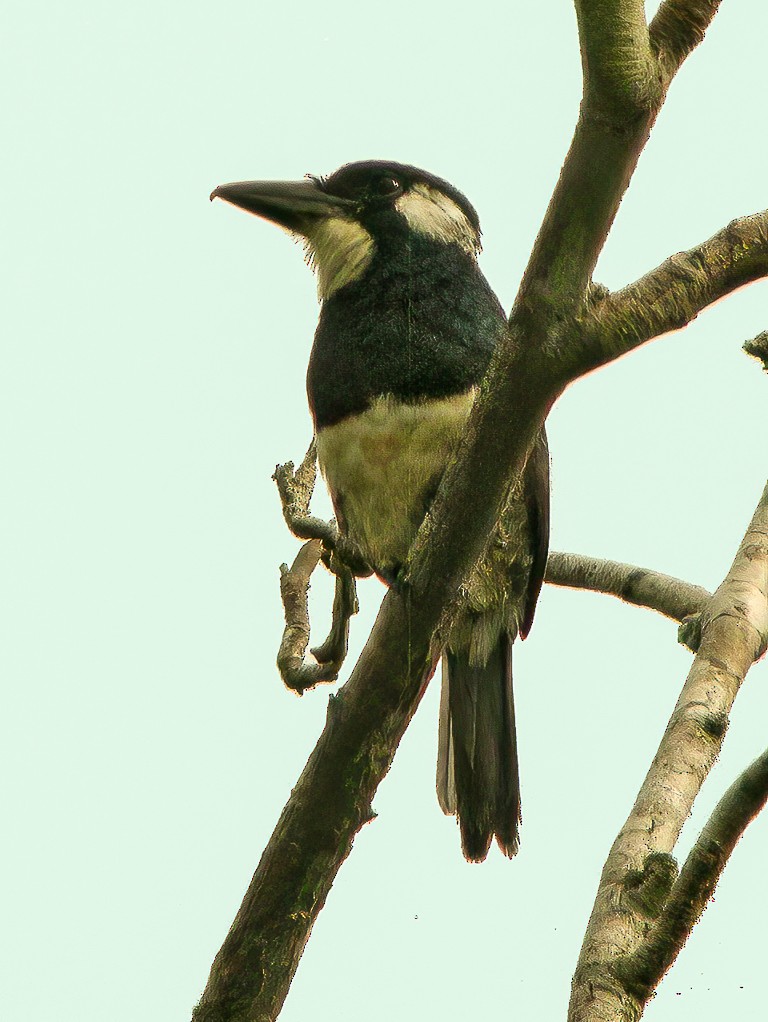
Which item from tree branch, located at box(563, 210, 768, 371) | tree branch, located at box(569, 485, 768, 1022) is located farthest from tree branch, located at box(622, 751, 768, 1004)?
tree branch, located at box(563, 210, 768, 371)

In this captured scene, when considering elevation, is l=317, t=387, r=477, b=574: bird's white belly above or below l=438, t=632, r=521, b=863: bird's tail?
above

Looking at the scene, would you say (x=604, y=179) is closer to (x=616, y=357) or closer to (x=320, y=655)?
(x=616, y=357)

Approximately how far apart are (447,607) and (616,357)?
0.59 m

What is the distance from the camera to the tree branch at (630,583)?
3.53 metres

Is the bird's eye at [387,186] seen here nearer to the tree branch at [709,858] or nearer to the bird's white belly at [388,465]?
the bird's white belly at [388,465]

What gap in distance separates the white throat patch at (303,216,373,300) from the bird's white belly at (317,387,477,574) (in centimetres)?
40

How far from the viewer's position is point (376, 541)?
132 inches

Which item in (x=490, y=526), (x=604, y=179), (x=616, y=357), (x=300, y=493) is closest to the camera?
(x=604, y=179)

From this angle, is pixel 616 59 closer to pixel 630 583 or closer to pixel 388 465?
pixel 388 465

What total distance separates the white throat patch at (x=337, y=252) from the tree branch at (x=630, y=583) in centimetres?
105

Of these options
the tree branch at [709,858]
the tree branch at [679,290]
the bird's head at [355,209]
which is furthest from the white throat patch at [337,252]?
the tree branch at [709,858]

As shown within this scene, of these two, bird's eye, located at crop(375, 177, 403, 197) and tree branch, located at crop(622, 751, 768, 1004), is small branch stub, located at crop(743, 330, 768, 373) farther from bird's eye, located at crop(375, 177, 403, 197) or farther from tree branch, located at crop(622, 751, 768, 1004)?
bird's eye, located at crop(375, 177, 403, 197)

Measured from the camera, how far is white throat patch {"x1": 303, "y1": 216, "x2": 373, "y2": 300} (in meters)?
3.38

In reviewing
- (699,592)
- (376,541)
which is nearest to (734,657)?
(699,592)
